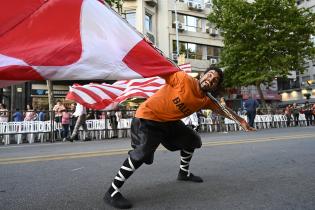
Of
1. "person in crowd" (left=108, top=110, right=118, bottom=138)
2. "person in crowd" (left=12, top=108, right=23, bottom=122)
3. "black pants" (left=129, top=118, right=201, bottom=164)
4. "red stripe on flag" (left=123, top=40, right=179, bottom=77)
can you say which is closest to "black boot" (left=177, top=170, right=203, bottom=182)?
"black pants" (left=129, top=118, right=201, bottom=164)

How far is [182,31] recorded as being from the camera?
35.9 metres

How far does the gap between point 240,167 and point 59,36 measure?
3.54 meters

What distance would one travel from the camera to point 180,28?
1394 inches

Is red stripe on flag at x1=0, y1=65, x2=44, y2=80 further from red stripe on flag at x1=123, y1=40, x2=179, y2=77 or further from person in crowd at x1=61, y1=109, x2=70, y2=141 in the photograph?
person in crowd at x1=61, y1=109, x2=70, y2=141

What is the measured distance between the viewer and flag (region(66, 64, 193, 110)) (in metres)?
13.2

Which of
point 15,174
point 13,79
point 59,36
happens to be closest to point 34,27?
point 59,36

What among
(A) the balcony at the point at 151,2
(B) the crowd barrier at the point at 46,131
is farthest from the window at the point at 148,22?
(B) the crowd barrier at the point at 46,131

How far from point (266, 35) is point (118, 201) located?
28.9 meters

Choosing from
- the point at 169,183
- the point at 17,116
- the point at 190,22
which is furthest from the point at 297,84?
the point at 169,183

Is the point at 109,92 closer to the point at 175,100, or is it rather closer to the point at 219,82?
the point at 219,82

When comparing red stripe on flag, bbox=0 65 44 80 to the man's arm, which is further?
the man's arm

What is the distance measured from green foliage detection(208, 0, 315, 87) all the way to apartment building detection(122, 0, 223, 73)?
5.26 metres

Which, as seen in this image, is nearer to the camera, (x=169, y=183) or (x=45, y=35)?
(x=45, y=35)

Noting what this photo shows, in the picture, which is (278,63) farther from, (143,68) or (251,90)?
(143,68)
